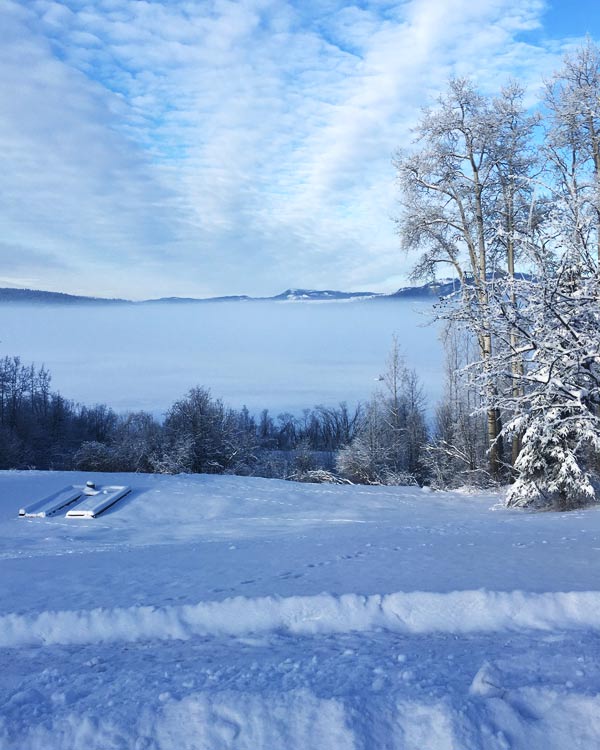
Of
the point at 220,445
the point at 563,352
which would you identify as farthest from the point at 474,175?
the point at 220,445

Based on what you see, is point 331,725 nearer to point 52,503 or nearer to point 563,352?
point 563,352

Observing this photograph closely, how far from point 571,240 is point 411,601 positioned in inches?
215

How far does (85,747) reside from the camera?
3293 millimetres

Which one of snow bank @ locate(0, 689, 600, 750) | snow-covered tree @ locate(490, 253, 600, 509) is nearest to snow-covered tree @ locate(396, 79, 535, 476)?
snow-covered tree @ locate(490, 253, 600, 509)

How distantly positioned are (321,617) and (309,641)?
1.45 ft

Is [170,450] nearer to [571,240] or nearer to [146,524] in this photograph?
[146,524]

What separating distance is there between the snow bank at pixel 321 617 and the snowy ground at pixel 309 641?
0.05 ft

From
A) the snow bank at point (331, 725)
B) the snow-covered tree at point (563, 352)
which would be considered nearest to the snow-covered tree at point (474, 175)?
the snow-covered tree at point (563, 352)

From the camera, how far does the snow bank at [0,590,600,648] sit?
16.1 feet

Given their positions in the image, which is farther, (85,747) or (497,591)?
(497,591)

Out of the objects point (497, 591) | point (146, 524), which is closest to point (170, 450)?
point (146, 524)

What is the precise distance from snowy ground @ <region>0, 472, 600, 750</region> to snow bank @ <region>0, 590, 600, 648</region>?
0.05 feet

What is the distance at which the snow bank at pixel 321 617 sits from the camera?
16.1ft

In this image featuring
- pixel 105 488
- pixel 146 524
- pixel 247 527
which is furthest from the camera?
pixel 105 488
